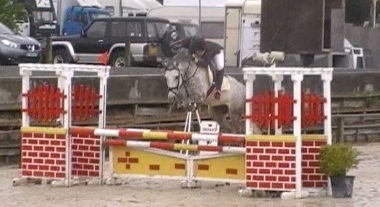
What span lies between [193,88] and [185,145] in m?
0.69

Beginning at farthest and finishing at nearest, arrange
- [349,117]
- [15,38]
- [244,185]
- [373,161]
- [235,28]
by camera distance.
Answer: [235,28], [15,38], [349,117], [373,161], [244,185]

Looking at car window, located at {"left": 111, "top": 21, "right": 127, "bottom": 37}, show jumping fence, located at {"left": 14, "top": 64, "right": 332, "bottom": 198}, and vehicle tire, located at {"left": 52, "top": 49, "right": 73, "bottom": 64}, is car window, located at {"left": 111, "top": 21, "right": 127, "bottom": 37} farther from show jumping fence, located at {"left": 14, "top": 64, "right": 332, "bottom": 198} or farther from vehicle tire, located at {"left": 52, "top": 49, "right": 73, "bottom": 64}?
show jumping fence, located at {"left": 14, "top": 64, "right": 332, "bottom": 198}

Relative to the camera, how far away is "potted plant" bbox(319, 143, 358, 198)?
13664 mm

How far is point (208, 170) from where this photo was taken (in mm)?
14867

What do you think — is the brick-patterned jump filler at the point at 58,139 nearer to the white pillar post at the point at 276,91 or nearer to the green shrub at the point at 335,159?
the white pillar post at the point at 276,91

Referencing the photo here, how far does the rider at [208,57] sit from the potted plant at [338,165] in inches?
69.1

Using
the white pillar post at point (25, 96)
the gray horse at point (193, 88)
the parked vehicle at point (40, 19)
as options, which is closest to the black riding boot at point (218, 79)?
the gray horse at point (193, 88)

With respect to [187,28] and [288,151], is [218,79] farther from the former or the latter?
[187,28]

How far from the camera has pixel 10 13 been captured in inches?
1609

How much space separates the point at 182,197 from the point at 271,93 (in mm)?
1573

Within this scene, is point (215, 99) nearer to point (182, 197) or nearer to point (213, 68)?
point (213, 68)

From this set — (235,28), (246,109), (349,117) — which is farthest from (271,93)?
(235,28)

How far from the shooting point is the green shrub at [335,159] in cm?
1365

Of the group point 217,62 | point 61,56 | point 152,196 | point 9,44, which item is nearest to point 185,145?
point 152,196
